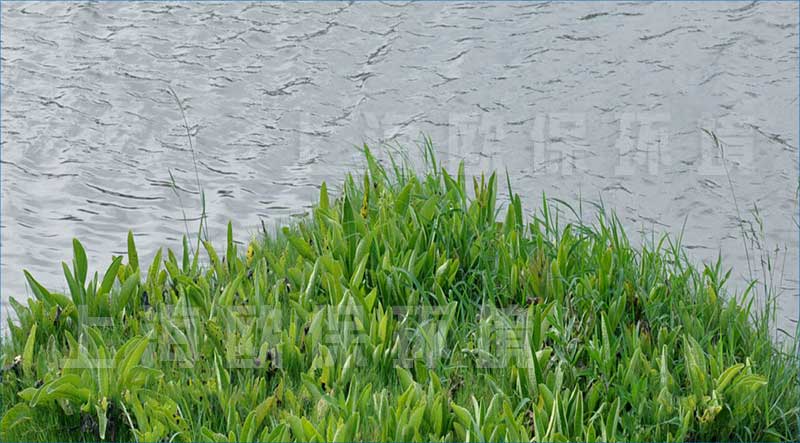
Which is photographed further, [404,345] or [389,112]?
[389,112]

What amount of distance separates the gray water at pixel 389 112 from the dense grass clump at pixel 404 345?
2.32 ft

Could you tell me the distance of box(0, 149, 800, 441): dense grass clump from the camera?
8.90ft

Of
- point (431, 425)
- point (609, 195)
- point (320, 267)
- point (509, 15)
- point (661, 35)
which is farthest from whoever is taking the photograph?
point (509, 15)

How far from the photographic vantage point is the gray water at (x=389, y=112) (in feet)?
15.2

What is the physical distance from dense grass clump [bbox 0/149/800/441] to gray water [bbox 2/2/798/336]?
71 cm

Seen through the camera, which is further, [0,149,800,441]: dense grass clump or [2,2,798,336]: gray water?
[2,2,798,336]: gray water

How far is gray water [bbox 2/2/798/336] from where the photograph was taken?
4.62m

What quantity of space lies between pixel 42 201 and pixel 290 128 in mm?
1433

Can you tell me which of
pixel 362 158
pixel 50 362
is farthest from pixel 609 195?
pixel 50 362

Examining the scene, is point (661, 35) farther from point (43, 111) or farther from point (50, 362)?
point (50, 362)

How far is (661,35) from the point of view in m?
6.30

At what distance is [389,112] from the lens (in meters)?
5.48

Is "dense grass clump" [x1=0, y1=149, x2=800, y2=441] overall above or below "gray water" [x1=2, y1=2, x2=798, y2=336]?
below

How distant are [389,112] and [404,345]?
8.46ft
